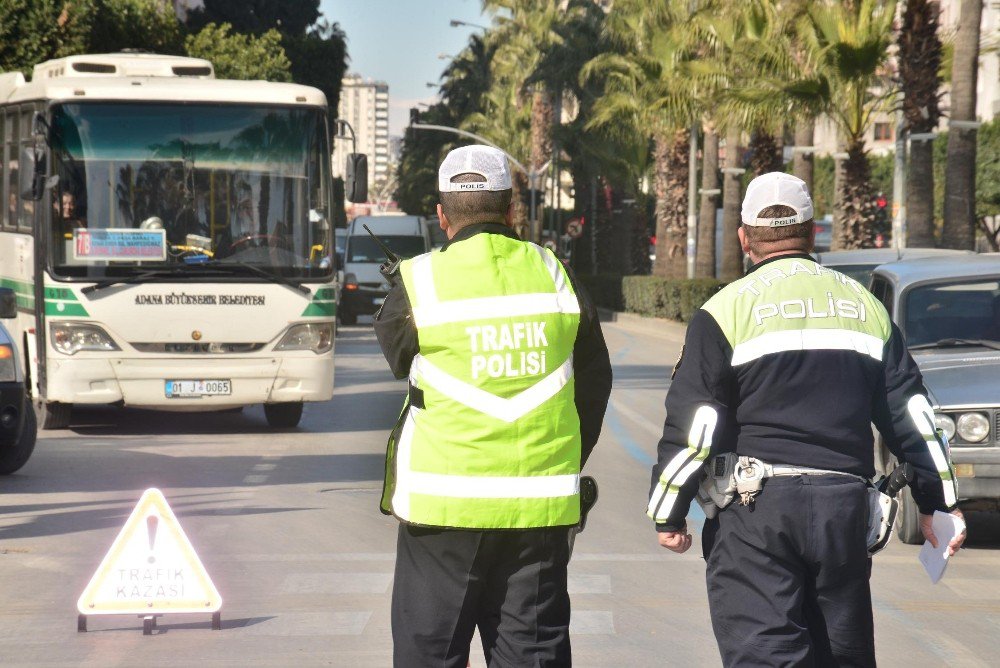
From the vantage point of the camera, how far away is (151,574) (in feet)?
22.6

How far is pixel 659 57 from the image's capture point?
142ft

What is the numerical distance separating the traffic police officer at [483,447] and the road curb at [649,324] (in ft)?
91.2

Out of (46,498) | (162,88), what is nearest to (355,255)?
(162,88)

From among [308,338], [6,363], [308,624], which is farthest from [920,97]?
[308,624]

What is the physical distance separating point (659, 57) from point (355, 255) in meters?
10.7

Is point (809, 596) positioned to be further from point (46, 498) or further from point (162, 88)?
point (162, 88)

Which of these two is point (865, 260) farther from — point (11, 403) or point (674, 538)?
point (674, 538)

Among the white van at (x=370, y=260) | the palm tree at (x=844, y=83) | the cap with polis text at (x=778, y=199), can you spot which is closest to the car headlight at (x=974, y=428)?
the cap with polis text at (x=778, y=199)

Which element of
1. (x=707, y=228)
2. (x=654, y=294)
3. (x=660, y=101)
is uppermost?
(x=660, y=101)

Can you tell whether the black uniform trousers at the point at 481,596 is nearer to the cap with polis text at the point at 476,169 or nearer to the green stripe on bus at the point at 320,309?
the cap with polis text at the point at 476,169

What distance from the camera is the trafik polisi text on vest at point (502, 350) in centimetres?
404

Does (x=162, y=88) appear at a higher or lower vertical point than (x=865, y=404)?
higher

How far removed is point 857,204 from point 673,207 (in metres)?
16.2

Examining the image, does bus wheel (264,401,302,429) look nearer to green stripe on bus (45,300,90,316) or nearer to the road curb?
green stripe on bus (45,300,90,316)
